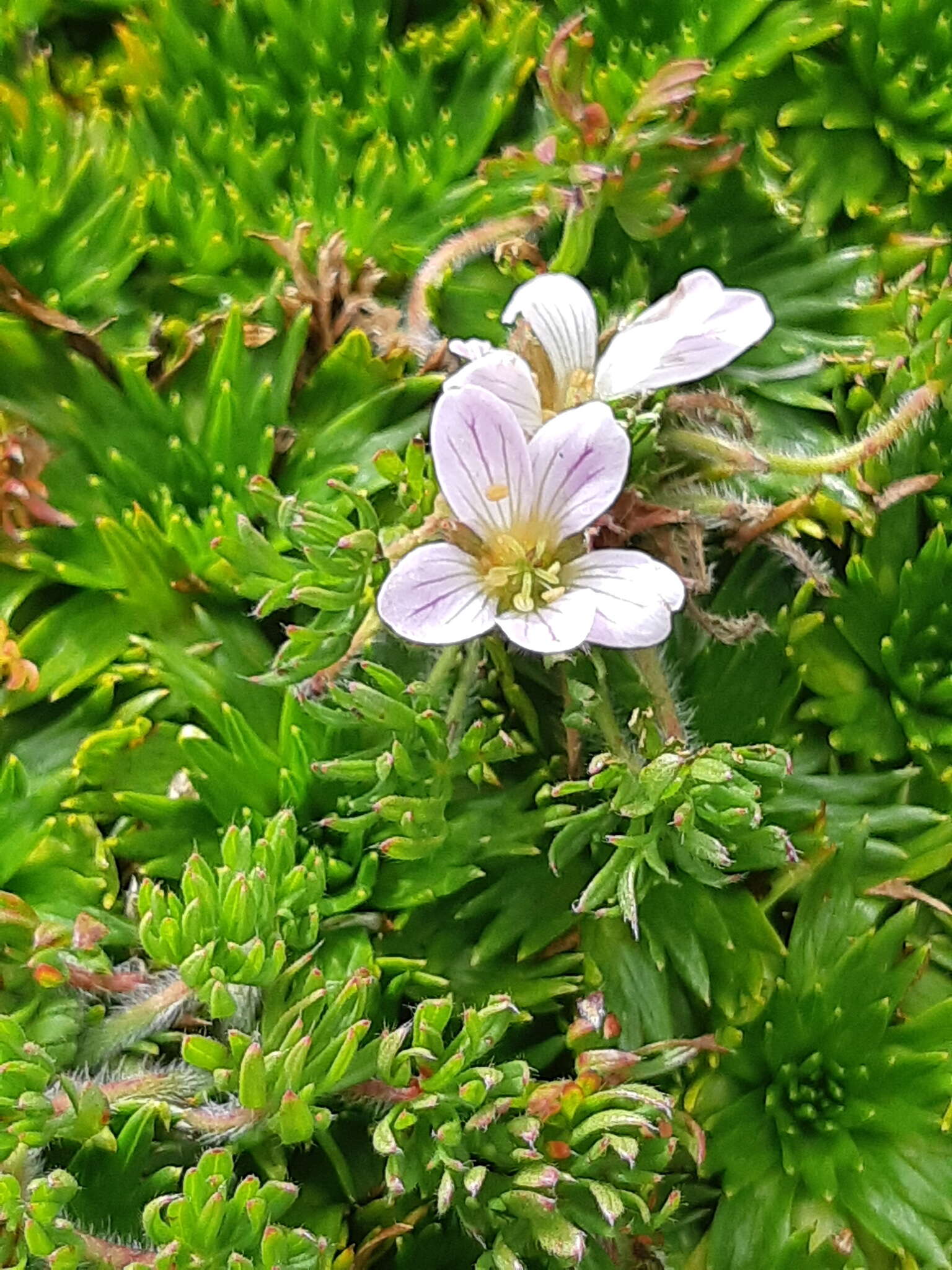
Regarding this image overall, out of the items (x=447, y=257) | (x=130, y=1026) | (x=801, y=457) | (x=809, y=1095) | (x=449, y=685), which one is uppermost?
(x=447, y=257)

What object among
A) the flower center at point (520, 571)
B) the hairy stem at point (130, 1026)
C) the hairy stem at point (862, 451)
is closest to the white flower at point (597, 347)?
the flower center at point (520, 571)

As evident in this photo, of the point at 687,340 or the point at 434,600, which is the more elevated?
the point at 687,340

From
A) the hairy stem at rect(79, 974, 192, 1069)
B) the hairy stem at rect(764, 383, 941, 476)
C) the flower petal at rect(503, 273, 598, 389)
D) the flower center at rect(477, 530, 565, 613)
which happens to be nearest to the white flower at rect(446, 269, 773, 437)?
the flower petal at rect(503, 273, 598, 389)

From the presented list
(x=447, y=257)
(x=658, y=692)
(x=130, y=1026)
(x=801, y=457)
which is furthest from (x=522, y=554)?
(x=130, y=1026)

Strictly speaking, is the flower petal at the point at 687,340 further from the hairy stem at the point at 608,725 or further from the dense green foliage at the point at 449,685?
the hairy stem at the point at 608,725

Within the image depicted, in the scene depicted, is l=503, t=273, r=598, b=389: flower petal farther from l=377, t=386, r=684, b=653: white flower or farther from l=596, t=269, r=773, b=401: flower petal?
l=377, t=386, r=684, b=653: white flower

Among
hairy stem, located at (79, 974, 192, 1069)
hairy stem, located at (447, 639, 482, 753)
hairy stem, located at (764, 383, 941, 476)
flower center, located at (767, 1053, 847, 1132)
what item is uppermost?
hairy stem, located at (764, 383, 941, 476)

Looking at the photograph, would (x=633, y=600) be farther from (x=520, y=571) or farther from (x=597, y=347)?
(x=597, y=347)
